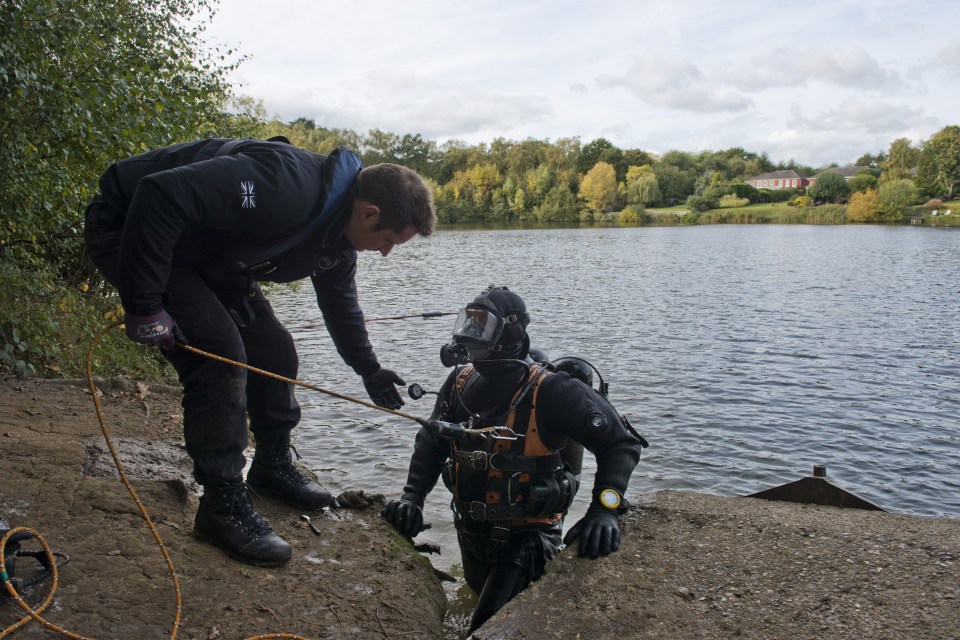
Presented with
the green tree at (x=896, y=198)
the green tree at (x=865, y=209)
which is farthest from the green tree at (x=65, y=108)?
the green tree at (x=896, y=198)

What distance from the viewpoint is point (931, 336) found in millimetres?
16109

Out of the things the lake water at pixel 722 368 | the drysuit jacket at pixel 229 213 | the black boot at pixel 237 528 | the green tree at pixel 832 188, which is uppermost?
the green tree at pixel 832 188

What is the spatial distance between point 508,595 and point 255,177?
259 centimetres

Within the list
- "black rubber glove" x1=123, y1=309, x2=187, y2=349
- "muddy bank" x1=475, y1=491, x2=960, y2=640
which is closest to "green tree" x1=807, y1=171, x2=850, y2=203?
"muddy bank" x1=475, y1=491, x2=960, y2=640

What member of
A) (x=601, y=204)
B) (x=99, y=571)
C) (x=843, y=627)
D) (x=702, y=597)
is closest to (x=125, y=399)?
(x=99, y=571)

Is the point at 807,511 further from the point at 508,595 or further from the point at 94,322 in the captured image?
the point at 94,322

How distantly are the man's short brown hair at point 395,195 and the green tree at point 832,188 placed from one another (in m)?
97.0

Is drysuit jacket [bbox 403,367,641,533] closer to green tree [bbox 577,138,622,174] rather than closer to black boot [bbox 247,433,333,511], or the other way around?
black boot [bbox 247,433,333,511]

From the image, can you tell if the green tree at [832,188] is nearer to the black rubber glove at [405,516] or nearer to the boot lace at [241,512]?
the black rubber glove at [405,516]

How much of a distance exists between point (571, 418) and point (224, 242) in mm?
1960

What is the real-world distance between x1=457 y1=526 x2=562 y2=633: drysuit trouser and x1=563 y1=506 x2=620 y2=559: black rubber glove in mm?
334

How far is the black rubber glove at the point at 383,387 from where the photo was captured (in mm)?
4262

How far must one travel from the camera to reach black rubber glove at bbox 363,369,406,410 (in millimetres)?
4262

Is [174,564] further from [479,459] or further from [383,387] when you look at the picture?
[479,459]
